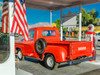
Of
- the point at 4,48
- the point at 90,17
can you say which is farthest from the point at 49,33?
the point at 90,17

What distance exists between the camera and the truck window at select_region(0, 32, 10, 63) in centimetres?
206

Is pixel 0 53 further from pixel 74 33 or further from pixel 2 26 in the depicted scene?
pixel 74 33

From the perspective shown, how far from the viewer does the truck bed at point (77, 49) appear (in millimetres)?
5273

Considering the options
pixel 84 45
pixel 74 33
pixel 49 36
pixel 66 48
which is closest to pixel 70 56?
pixel 66 48

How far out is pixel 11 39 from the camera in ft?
6.82

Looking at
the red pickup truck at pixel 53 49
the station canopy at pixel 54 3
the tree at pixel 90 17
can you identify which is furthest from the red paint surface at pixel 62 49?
the tree at pixel 90 17

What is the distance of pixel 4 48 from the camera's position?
211 centimetres

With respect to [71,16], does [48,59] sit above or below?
below

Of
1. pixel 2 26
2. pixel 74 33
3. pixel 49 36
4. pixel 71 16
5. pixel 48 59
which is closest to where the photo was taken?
pixel 2 26

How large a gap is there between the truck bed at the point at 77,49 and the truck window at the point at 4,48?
3.50 m

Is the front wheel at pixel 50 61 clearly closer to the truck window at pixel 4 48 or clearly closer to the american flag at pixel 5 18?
the truck window at pixel 4 48

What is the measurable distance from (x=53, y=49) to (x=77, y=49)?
103 cm

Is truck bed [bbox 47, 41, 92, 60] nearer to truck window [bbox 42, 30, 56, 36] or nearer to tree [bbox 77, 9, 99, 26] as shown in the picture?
truck window [bbox 42, 30, 56, 36]

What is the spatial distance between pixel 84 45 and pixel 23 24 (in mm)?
4259
